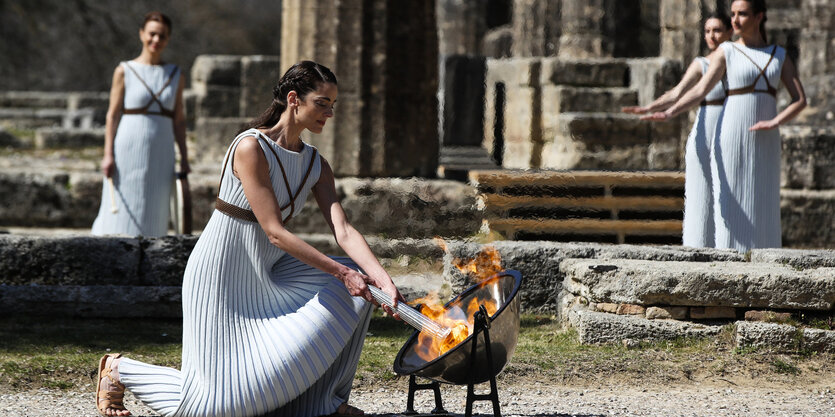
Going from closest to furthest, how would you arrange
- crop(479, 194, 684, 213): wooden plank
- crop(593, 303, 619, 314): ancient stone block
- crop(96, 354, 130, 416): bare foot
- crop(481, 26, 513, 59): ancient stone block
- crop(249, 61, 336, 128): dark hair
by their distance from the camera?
crop(249, 61, 336, 128): dark hair < crop(96, 354, 130, 416): bare foot < crop(593, 303, 619, 314): ancient stone block < crop(479, 194, 684, 213): wooden plank < crop(481, 26, 513, 59): ancient stone block

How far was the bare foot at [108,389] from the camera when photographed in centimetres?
392

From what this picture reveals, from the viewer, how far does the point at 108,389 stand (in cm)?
395

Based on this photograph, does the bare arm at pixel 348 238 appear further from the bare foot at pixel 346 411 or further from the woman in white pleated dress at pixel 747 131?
the woman in white pleated dress at pixel 747 131

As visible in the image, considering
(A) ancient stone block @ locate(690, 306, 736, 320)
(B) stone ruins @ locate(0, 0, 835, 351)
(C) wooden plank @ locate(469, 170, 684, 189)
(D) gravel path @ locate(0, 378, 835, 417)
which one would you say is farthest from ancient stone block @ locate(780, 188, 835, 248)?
(D) gravel path @ locate(0, 378, 835, 417)

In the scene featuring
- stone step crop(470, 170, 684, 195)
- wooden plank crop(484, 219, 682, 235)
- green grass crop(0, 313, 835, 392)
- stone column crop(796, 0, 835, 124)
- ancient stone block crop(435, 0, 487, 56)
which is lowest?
green grass crop(0, 313, 835, 392)

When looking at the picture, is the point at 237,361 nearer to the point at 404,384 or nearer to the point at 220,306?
the point at 220,306

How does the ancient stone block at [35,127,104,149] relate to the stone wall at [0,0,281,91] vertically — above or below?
below

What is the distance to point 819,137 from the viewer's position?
885 centimetres

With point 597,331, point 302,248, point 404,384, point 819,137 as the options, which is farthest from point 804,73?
point 302,248

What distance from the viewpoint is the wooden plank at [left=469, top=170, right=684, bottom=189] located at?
20.8ft

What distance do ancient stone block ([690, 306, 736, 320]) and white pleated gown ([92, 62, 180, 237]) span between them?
3551 mm

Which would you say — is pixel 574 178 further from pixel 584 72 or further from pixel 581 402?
pixel 584 72

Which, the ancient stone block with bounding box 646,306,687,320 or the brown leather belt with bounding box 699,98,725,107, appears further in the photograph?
the brown leather belt with bounding box 699,98,725,107

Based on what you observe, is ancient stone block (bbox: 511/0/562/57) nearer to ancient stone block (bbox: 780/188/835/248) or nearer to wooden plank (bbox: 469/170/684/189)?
ancient stone block (bbox: 780/188/835/248)
